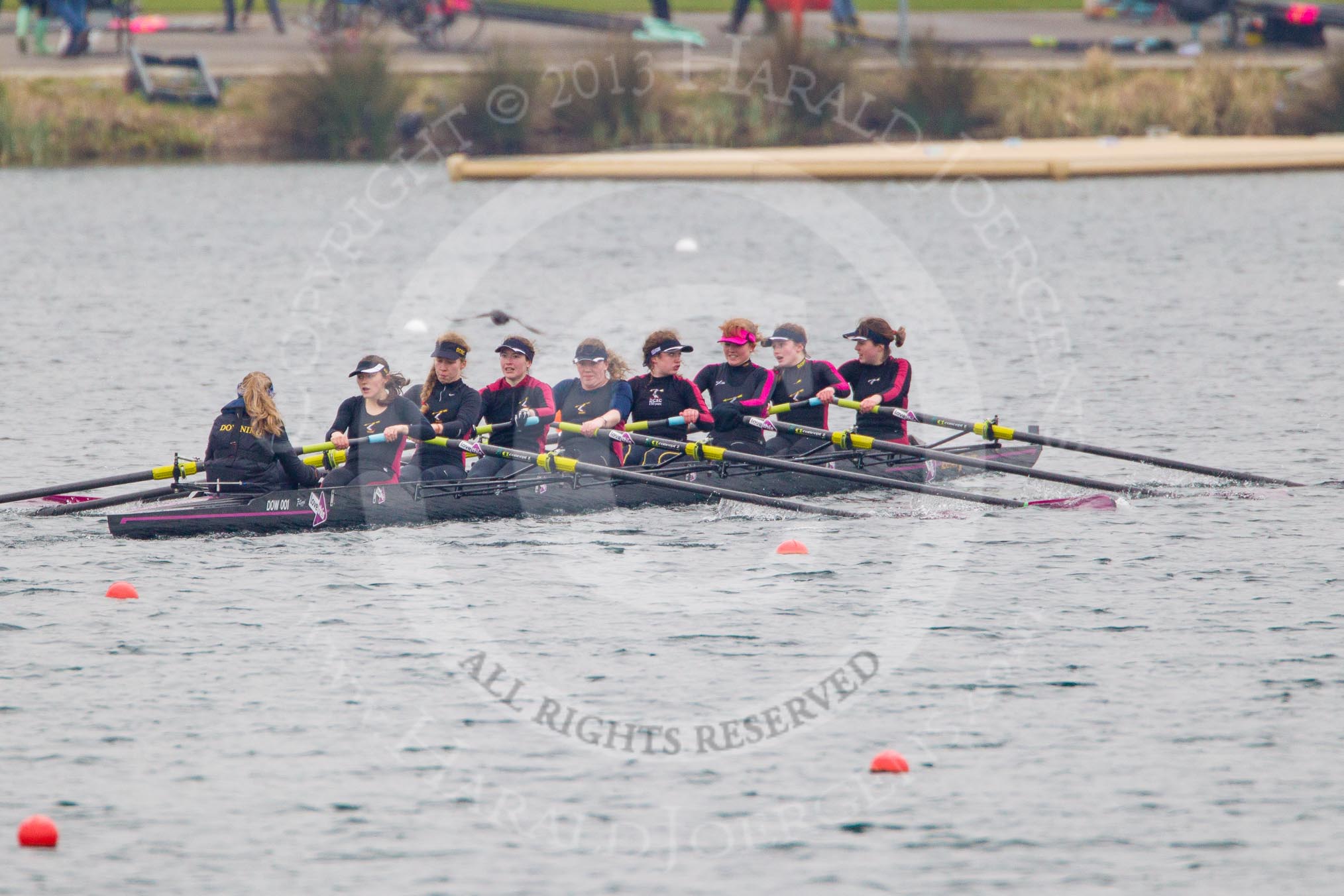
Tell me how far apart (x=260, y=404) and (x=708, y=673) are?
16.6ft

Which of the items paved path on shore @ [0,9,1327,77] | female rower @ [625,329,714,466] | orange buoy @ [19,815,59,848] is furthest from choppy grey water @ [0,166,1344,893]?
paved path on shore @ [0,9,1327,77]

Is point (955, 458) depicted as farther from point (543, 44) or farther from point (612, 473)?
point (543, 44)

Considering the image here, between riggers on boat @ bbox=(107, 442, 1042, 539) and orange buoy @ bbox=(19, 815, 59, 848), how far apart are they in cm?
622

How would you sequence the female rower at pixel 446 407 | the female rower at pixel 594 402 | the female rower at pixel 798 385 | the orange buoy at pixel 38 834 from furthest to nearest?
1. the female rower at pixel 798 385
2. the female rower at pixel 594 402
3. the female rower at pixel 446 407
4. the orange buoy at pixel 38 834

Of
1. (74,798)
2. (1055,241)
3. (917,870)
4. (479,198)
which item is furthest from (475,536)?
(479,198)

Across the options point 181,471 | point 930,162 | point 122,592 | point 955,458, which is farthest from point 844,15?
point 122,592

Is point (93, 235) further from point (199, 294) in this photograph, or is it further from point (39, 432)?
point (39, 432)

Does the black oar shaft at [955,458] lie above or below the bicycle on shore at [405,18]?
below

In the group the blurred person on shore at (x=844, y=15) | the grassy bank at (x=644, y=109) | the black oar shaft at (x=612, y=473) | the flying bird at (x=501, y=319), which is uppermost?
the blurred person on shore at (x=844, y=15)

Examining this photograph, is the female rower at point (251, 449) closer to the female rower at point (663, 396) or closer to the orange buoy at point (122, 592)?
the orange buoy at point (122, 592)

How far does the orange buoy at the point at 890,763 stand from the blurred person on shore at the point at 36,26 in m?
48.2

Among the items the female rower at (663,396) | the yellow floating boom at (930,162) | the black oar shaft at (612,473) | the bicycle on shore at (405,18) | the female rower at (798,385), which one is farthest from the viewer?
the bicycle on shore at (405,18)

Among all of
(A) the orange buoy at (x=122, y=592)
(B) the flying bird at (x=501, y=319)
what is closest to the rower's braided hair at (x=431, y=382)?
(A) the orange buoy at (x=122, y=592)

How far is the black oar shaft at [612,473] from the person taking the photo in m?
17.2
